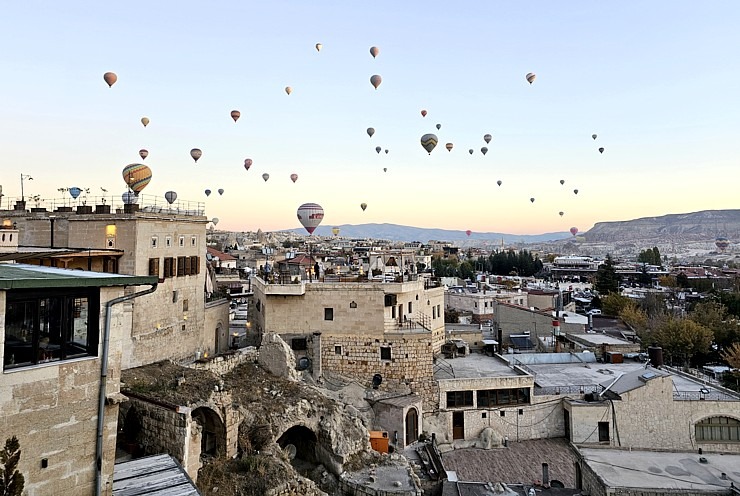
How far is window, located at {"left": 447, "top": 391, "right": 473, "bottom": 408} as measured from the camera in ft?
86.2

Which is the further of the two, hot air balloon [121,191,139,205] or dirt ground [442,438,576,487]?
hot air balloon [121,191,139,205]

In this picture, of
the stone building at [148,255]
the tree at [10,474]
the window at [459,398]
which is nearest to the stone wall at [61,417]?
the tree at [10,474]

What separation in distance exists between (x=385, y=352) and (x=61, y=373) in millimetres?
19525

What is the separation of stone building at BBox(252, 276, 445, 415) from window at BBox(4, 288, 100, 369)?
59.2 ft

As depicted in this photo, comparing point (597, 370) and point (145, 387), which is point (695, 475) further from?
point (145, 387)

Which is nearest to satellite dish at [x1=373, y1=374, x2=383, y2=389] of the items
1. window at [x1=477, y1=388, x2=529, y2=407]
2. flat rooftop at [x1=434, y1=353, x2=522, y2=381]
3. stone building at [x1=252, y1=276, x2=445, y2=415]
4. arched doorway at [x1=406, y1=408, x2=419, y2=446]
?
stone building at [x1=252, y1=276, x2=445, y2=415]

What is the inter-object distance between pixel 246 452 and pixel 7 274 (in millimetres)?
11448

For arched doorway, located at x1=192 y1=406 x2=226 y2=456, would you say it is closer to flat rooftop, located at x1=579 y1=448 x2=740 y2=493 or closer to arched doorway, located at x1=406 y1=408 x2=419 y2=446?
arched doorway, located at x1=406 y1=408 x2=419 y2=446

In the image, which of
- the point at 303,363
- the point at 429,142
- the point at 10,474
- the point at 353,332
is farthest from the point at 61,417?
the point at 429,142

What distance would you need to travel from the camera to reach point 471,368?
29.2 metres

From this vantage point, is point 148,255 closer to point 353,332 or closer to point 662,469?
point 353,332

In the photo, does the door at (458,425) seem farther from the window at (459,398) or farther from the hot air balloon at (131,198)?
the hot air balloon at (131,198)

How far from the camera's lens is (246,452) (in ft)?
55.8

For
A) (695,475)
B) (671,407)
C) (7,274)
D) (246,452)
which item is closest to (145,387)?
(246,452)
